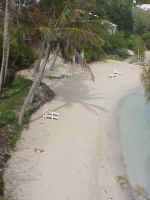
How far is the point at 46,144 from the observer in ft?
34.7

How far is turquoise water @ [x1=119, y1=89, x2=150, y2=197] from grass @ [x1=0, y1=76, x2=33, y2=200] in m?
4.66

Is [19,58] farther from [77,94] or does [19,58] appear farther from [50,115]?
[50,115]

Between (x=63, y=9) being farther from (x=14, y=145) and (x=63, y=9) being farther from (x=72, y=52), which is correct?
(x=14, y=145)

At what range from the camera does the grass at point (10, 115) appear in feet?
31.8

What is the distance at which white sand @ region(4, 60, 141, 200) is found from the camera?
8.02 meters

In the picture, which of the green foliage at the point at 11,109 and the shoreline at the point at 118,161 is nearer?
the shoreline at the point at 118,161

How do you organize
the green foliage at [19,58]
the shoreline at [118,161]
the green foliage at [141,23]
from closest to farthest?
1. the shoreline at [118,161]
2. the green foliage at [19,58]
3. the green foliage at [141,23]

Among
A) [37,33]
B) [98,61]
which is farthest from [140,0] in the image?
[37,33]

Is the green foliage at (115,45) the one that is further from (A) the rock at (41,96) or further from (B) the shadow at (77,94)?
(A) the rock at (41,96)

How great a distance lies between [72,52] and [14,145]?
4.35 metres

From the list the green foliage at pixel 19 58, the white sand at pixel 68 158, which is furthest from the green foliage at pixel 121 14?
the white sand at pixel 68 158

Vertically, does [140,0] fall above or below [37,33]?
above

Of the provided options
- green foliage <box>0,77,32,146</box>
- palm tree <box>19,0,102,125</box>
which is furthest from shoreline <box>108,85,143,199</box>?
green foliage <box>0,77,32,146</box>

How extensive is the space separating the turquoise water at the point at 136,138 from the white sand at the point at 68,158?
55cm
